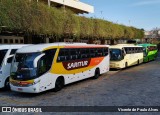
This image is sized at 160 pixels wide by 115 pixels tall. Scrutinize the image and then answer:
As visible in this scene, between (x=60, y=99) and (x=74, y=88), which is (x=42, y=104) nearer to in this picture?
(x=60, y=99)

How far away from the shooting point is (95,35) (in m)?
31.5

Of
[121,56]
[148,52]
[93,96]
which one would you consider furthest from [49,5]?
[93,96]

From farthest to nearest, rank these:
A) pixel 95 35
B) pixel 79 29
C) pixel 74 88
A: pixel 95 35, pixel 79 29, pixel 74 88

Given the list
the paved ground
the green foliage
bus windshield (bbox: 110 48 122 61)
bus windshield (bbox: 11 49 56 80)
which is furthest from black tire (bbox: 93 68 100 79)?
bus windshield (bbox: 11 49 56 80)

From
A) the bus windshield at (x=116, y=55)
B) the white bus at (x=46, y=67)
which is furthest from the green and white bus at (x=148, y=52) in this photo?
the white bus at (x=46, y=67)

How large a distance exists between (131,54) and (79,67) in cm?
1274

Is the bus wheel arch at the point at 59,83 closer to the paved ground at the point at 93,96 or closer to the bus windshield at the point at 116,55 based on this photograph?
the paved ground at the point at 93,96

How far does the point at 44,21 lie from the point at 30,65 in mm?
9994

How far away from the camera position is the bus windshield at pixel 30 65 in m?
12.7

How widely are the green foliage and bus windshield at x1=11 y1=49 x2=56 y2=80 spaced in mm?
5860

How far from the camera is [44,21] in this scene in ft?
72.7

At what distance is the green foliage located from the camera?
1894 cm

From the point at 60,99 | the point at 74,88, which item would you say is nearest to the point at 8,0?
the point at 74,88

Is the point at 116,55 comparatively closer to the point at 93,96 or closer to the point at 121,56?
the point at 121,56
